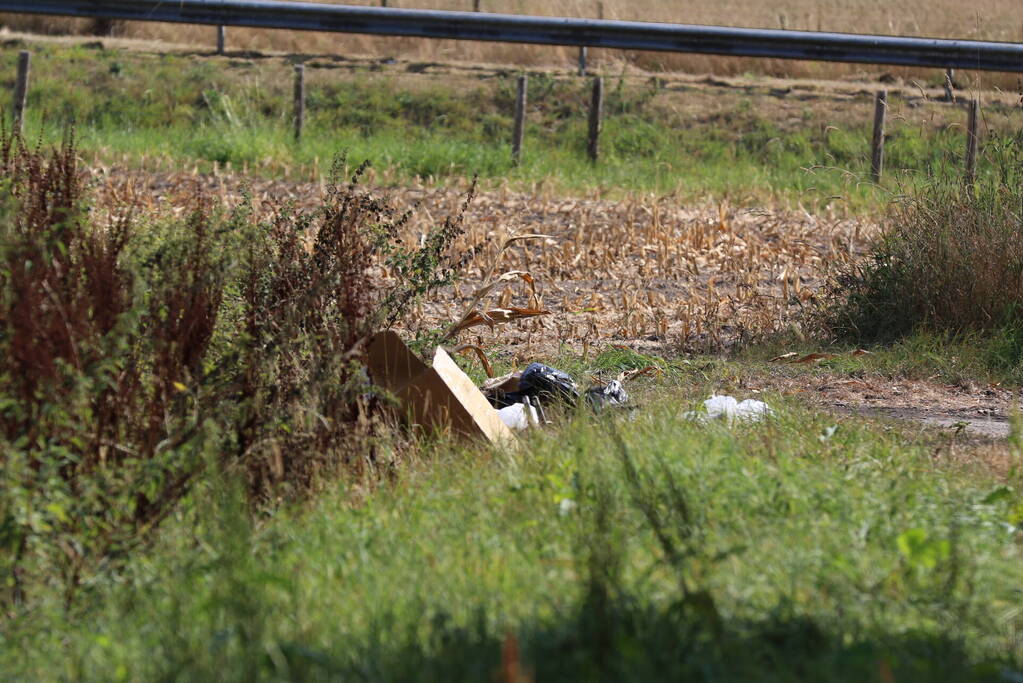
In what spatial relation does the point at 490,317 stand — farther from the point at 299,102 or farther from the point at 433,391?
the point at 299,102

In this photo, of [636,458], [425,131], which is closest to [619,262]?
[636,458]

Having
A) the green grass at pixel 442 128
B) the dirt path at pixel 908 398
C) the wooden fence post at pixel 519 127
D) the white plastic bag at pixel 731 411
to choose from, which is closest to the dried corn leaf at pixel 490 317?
the white plastic bag at pixel 731 411

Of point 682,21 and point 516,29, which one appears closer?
point 516,29

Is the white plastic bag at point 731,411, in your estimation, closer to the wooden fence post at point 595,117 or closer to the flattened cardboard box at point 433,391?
the flattened cardboard box at point 433,391

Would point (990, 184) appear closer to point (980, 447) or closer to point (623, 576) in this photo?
point (980, 447)

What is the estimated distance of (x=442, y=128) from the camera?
66.0ft

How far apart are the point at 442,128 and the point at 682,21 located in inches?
457

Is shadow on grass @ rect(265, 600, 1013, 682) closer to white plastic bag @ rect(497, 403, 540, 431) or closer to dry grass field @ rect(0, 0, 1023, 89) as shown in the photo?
white plastic bag @ rect(497, 403, 540, 431)

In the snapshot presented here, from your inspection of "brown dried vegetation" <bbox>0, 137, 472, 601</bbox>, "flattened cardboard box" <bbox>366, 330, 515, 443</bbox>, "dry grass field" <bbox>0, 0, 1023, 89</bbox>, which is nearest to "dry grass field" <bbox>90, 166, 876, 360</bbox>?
"brown dried vegetation" <bbox>0, 137, 472, 601</bbox>

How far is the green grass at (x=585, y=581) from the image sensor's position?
3.10 metres

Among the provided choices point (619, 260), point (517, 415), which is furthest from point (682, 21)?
point (517, 415)

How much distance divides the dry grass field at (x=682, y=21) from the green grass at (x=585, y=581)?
58.9ft

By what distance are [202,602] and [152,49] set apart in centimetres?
2227

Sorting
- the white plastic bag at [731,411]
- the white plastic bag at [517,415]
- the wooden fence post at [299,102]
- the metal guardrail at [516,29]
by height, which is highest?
the metal guardrail at [516,29]
